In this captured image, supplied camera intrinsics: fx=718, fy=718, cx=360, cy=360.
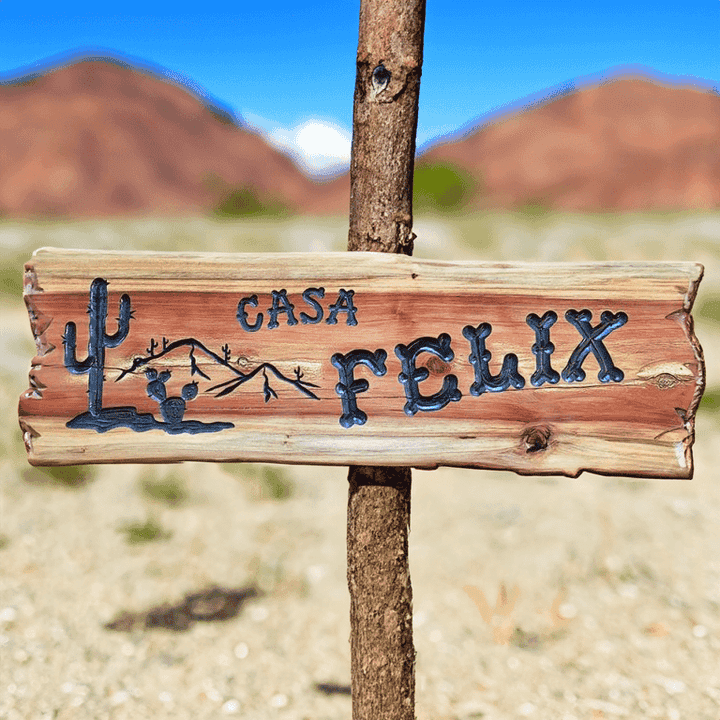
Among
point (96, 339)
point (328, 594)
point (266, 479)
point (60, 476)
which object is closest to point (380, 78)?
point (96, 339)

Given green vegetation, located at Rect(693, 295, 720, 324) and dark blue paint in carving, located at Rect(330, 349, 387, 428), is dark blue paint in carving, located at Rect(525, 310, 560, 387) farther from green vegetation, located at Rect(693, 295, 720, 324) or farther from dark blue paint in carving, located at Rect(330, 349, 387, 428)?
green vegetation, located at Rect(693, 295, 720, 324)

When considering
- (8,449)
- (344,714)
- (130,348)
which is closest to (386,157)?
Answer: (130,348)

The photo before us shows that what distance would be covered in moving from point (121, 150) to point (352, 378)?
10100mm

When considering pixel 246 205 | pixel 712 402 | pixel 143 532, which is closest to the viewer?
pixel 143 532

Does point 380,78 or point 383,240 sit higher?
point 380,78

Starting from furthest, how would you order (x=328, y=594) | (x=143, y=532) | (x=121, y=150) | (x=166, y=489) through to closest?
1. (x=121, y=150)
2. (x=166, y=489)
3. (x=143, y=532)
4. (x=328, y=594)

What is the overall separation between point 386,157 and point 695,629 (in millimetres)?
2245

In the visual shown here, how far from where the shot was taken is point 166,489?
12.0 ft

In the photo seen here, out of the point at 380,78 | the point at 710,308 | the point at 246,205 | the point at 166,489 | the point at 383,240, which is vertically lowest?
the point at 166,489

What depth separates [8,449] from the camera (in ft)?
12.6

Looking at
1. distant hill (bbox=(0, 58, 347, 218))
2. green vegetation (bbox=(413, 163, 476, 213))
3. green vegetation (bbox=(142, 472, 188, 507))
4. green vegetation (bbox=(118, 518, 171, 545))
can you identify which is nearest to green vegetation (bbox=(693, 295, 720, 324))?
green vegetation (bbox=(413, 163, 476, 213))

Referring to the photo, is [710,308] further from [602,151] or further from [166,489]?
[602,151]

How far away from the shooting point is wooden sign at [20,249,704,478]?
1.48 m

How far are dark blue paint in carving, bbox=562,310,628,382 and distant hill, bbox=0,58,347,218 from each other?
7.74 meters
